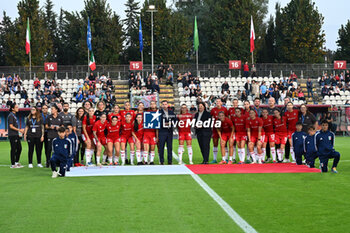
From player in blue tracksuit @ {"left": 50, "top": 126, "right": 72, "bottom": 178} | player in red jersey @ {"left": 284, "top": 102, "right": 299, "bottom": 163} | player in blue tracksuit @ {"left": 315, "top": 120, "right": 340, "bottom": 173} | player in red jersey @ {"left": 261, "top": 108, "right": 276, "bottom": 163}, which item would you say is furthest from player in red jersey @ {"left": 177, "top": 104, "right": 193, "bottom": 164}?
player in blue tracksuit @ {"left": 315, "top": 120, "right": 340, "bottom": 173}

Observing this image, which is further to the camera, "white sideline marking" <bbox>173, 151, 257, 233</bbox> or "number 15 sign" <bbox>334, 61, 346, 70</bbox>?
"number 15 sign" <bbox>334, 61, 346, 70</bbox>

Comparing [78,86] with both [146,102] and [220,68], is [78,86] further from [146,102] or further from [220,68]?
[220,68]

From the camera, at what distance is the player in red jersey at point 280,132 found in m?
15.4

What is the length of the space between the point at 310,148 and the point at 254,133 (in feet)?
7.19

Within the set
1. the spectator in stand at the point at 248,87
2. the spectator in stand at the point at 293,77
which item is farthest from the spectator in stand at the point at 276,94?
the spectator in stand at the point at 293,77

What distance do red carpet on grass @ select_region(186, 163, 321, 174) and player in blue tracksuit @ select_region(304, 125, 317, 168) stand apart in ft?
0.74

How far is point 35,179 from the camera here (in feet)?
39.0

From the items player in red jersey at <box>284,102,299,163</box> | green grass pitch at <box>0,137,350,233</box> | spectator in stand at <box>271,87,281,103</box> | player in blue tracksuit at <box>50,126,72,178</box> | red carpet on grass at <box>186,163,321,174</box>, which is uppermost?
spectator in stand at <box>271,87,281,103</box>

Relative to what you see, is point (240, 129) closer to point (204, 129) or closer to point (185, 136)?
point (204, 129)

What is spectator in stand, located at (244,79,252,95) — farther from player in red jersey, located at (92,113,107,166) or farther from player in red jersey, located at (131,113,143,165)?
player in red jersey, located at (92,113,107,166)

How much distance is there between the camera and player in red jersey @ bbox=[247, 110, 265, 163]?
15.2 meters

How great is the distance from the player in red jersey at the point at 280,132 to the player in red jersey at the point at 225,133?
1.39m

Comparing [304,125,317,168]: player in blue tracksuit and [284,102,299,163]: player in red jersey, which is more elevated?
[284,102,299,163]: player in red jersey

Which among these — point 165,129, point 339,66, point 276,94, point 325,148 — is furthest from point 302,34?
point 325,148
